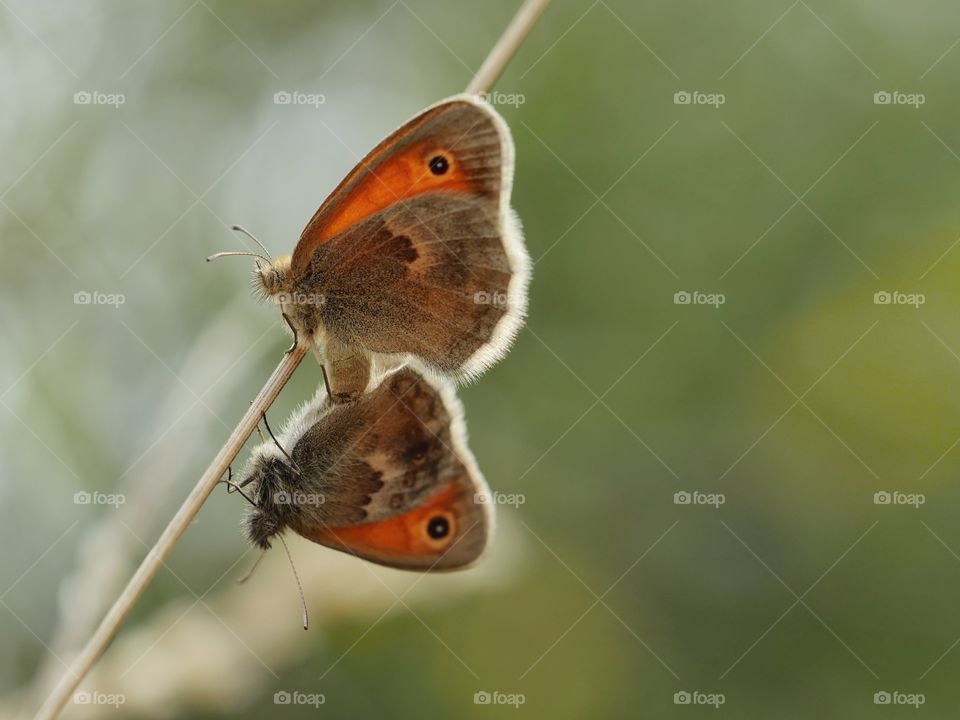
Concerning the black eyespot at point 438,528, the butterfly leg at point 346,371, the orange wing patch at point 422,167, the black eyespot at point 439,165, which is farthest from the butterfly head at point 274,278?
the black eyespot at point 438,528

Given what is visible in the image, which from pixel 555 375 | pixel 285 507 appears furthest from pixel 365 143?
pixel 285 507

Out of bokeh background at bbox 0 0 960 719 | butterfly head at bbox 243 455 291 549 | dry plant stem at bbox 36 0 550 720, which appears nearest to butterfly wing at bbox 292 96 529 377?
dry plant stem at bbox 36 0 550 720

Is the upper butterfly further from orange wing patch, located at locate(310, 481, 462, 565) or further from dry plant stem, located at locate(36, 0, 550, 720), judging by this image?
orange wing patch, located at locate(310, 481, 462, 565)

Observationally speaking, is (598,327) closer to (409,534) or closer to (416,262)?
(416,262)

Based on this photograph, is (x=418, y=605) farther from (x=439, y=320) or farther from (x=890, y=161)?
(x=890, y=161)

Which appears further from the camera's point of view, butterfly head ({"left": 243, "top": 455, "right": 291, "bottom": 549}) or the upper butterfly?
butterfly head ({"left": 243, "top": 455, "right": 291, "bottom": 549})

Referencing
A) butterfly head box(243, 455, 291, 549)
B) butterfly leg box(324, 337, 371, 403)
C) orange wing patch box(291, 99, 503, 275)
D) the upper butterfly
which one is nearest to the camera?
orange wing patch box(291, 99, 503, 275)
